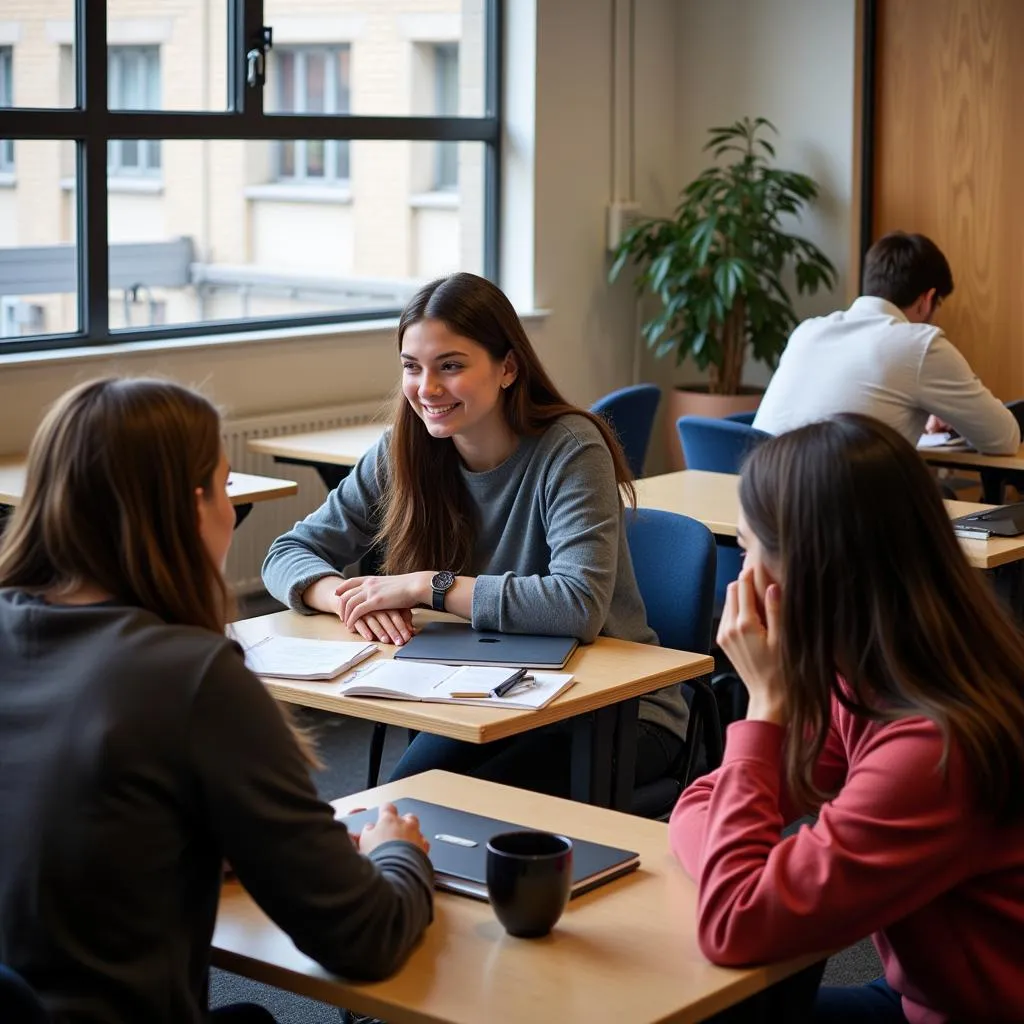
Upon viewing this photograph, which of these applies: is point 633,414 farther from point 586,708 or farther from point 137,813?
point 137,813

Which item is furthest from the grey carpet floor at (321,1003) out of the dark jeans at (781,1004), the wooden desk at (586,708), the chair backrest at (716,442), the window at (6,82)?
the window at (6,82)

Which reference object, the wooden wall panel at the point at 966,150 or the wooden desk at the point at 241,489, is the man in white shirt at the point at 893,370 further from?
the wooden wall panel at the point at 966,150

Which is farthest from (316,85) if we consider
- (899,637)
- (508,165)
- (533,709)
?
(899,637)

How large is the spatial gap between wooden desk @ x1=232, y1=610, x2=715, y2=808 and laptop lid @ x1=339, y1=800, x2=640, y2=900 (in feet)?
1.17

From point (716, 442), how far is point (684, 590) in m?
1.52

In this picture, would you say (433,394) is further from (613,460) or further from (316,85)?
(316,85)

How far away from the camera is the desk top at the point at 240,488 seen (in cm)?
406

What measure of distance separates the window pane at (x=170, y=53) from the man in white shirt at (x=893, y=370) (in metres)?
2.26

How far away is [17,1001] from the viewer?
121 cm

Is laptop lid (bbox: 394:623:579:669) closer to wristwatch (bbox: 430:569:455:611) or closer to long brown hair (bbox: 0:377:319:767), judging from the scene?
wristwatch (bbox: 430:569:455:611)

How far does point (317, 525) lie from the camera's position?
2.90 meters

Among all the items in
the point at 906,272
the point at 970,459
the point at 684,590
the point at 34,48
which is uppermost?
the point at 34,48

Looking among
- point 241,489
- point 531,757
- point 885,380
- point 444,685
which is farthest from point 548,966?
point 885,380

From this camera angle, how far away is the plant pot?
21.0 ft
